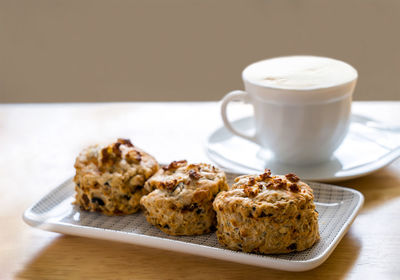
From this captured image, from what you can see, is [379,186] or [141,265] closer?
[141,265]

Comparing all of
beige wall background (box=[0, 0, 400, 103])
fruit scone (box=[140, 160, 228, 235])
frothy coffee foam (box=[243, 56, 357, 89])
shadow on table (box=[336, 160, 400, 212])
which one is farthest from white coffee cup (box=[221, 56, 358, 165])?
beige wall background (box=[0, 0, 400, 103])

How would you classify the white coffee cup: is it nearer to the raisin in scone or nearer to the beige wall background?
the raisin in scone

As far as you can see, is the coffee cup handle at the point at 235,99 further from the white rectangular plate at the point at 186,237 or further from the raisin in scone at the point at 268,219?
the raisin in scone at the point at 268,219

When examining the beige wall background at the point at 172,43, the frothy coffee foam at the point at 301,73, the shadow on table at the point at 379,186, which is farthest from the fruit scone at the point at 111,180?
the beige wall background at the point at 172,43

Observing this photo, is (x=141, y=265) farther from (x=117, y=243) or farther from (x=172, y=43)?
(x=172, y=43)

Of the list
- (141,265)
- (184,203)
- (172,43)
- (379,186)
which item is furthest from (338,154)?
(172,43)

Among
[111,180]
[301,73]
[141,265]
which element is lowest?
[141,265]
